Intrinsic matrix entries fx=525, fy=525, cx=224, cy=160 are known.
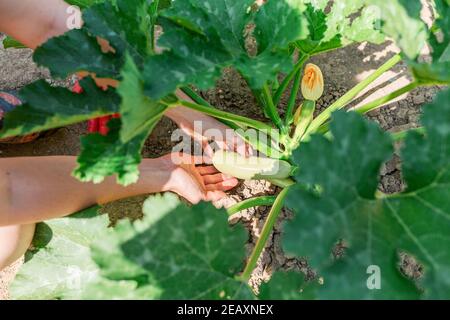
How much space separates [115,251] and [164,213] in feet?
0.43

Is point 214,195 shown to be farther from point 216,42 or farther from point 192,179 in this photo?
point 216,42

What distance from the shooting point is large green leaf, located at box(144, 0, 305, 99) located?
3.77 feet

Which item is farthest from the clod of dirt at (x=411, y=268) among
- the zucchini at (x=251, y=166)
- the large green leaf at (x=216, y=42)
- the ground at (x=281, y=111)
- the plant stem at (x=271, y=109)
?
the large green leaf at (x=216, y=42)

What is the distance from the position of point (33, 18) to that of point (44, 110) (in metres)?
0.72

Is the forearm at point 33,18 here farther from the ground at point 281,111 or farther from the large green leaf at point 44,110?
the large green leaf at point 44,110

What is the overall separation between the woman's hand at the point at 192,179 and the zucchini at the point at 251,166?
0.14m

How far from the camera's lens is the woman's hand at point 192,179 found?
1.87 m

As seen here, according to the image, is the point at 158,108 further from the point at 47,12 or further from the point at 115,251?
the point at 47,12

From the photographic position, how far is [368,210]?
40.8 inches

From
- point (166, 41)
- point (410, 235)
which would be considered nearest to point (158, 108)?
point (166, 41)

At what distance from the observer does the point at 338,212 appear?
988mm

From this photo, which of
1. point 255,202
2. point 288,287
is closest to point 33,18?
point 255,202

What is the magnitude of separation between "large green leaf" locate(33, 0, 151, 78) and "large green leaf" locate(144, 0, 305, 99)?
0.25 feet
